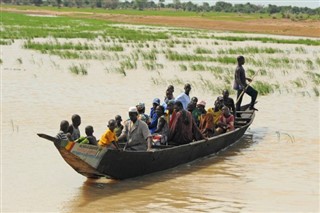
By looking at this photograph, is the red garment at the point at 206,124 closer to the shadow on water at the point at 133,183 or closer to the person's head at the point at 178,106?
the shadow on water at the point at 133,183

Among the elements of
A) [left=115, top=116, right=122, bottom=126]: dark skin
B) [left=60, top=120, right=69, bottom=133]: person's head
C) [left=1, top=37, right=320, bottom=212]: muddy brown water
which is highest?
[left=60, top=120, right=69, bottom=133]: person's head

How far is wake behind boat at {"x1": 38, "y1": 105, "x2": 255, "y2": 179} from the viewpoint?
371 inches

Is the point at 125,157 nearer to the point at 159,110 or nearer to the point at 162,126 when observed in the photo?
the point at 162,126

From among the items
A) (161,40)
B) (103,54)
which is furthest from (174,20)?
(103,54)

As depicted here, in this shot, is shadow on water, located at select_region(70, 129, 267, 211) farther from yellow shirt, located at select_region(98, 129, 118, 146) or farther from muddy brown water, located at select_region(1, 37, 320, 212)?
yellow shirt, located at select_region(98, 129, 118, 146)

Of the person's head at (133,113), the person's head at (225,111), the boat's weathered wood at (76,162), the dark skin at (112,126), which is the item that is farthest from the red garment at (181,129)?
the boat's weathered wood at (76,162)

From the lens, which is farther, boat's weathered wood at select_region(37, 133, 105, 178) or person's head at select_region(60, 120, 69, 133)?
person's head at select_region(60, 120, 69, 133)

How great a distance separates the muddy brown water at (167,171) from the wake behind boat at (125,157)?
18 centimetres

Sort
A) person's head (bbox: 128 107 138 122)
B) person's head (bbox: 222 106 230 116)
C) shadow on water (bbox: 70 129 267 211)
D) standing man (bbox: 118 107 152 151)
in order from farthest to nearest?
person's head (bbox: 222 106 230 116)
standing man (bbox: 118 107 152 151)
person's head (bbox: 128 107 138 122)
shadow on water (bbox: 70 129 267 211)

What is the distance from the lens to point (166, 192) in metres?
10.2

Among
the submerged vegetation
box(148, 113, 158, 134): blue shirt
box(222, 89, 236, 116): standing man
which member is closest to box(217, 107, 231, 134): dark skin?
box(222, 89, 236, 116): standing man

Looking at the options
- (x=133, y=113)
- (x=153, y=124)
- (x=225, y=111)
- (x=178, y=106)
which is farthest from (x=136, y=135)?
(x=225, y=111)

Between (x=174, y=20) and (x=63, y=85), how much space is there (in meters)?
65.8

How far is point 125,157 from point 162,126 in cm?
205
